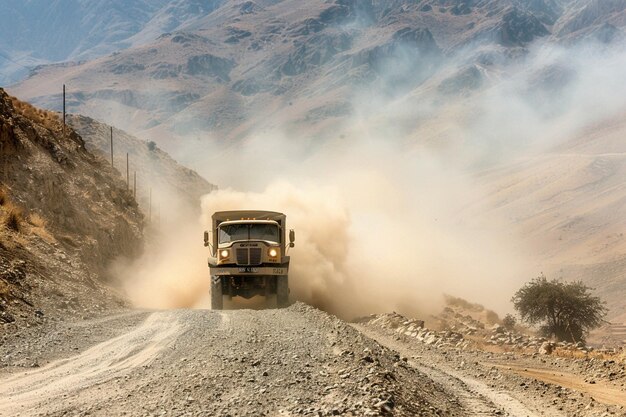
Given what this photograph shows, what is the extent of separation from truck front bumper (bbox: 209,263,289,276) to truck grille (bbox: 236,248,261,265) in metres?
0.18

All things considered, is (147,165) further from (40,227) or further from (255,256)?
(255,256)

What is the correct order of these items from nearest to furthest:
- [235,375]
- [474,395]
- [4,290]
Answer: [235,375] < [474,395] < [4,290]

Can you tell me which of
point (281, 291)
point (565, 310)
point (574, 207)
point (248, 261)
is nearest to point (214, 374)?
point (248, 261)

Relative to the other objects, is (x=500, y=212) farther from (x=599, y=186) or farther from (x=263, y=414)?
(x=263, y=414)

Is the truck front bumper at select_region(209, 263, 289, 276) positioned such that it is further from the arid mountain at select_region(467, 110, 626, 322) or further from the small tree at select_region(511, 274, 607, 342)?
the arid mountain at select_region(467, 110, 626, 322)

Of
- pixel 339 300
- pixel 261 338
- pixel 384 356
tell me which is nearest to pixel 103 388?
pixel 261 338

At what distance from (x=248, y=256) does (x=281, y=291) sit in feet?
5.67

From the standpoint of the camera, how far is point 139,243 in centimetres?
4569

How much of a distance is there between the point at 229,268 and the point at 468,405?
13.0 meters

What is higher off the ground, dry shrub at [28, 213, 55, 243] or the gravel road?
dry shrub at [28, 213, 55, 243]

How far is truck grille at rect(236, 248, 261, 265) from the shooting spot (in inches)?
974

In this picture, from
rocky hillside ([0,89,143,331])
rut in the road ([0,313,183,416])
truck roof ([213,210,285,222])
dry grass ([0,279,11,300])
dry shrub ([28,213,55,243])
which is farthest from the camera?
dry shrub ([28,213,55,243])

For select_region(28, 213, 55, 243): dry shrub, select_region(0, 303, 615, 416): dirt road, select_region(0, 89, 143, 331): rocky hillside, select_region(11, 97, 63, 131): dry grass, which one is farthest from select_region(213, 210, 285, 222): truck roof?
select_region(11, 97, 63, 131): dry grass

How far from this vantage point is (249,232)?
84.0 feet
